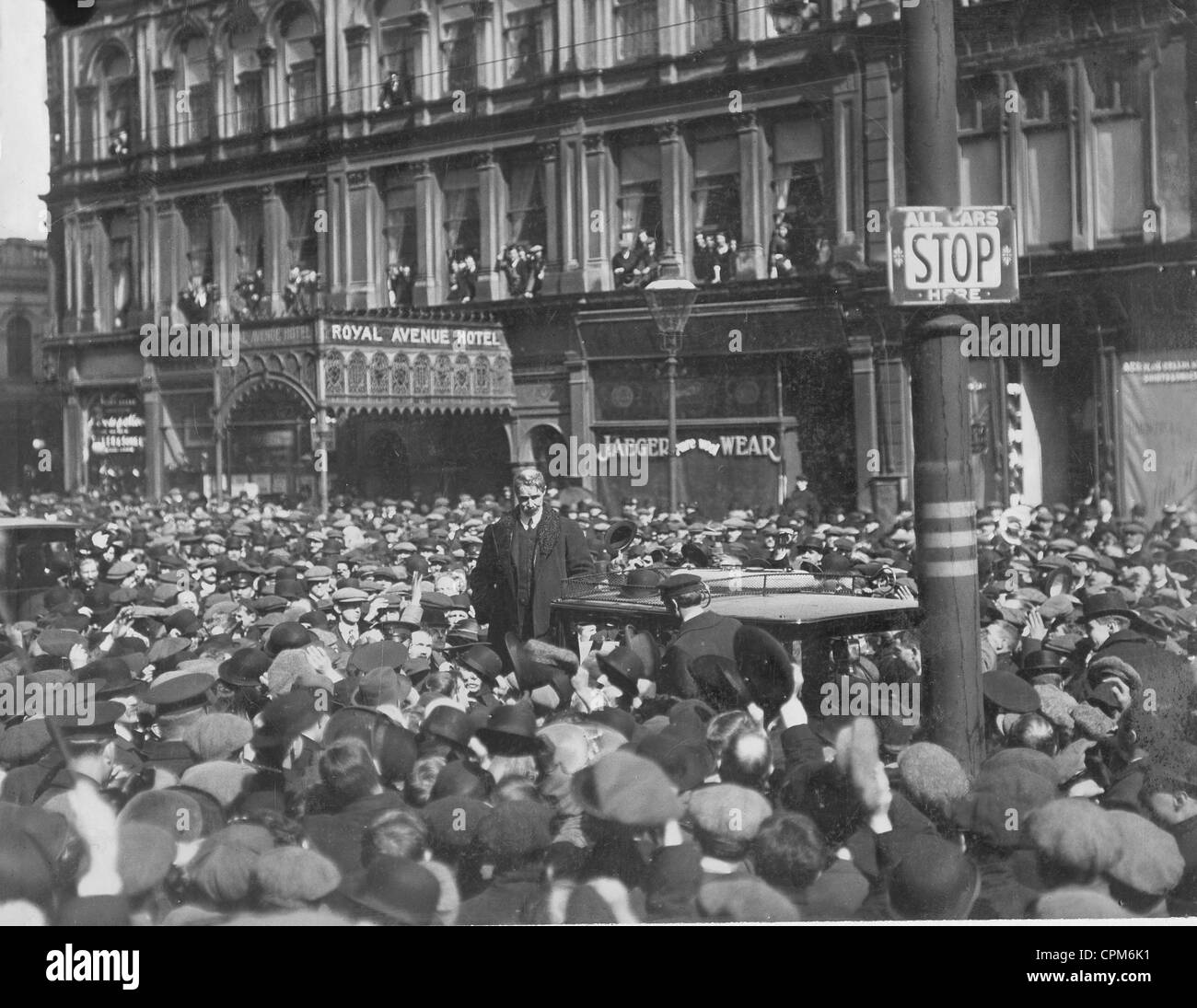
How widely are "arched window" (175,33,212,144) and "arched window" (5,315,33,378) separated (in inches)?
59.7

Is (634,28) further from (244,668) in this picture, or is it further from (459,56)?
(244,668)

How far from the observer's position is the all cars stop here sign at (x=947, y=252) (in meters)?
6.10

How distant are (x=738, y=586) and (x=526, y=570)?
44.6 inches

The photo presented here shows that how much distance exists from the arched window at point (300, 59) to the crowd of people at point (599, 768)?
9.38 ft

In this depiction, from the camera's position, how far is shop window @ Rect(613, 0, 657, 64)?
26.5 feet

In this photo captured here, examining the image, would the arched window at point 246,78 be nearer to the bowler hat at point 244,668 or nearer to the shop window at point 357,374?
the shop window at point 357,374

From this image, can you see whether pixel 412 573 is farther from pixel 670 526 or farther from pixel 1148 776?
pixel 1148 776

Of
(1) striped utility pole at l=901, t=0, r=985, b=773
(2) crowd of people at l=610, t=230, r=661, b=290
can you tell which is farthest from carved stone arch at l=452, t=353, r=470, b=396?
(1) striped utility pole at l=901, t=0, r=985, b=773

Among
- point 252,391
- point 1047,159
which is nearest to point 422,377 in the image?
point 252,391

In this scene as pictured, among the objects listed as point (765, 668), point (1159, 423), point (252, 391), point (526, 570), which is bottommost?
point (765, 668)

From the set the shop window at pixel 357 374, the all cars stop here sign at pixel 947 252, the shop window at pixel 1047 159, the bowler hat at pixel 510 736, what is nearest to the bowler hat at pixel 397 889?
the bowler hat at pixel 510 736

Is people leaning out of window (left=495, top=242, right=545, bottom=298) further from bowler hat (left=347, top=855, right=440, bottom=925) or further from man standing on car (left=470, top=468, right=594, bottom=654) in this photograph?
bowler hat (left=347, top=855, right=440, bottom=925)

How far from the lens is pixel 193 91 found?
8.53m
